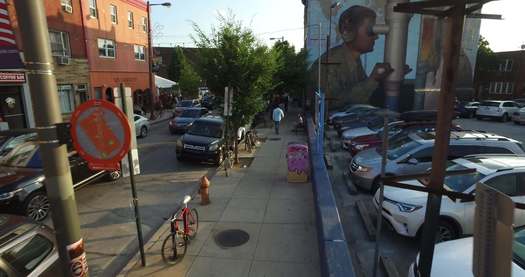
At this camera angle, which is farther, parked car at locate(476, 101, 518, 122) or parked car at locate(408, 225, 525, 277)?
parked car at locate(476, 101, 518, 122)

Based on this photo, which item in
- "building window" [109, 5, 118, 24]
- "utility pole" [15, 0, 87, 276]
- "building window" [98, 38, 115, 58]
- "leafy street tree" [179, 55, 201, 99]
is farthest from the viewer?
"leafy street tree" [179, 55, 201, 99]

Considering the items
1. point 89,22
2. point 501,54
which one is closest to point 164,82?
point 89,22

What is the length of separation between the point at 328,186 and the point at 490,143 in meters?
4.69

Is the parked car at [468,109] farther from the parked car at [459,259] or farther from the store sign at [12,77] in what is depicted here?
the store sign at [12,77]

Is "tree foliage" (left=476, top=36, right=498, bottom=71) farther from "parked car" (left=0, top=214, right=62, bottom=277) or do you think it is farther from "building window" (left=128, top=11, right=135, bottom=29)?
"parked car" (left=0, top=214, right=62, bottom=277)

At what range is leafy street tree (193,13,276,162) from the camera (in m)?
11.3

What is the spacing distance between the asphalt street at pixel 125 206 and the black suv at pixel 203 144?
0.40 metres

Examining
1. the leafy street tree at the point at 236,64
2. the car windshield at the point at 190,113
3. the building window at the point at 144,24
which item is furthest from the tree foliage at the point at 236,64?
the building window at the point at 144,24

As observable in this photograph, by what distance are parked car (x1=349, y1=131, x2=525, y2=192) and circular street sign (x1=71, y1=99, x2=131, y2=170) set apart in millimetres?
7032

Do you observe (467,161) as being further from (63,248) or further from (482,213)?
(63,248)

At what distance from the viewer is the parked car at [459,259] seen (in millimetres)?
3897

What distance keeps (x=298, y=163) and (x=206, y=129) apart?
4.84 metres

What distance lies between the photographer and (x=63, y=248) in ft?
9.45

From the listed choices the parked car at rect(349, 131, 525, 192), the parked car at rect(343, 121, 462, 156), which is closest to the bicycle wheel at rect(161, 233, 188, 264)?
the parked car at rect(349, 131, 525, 192)
